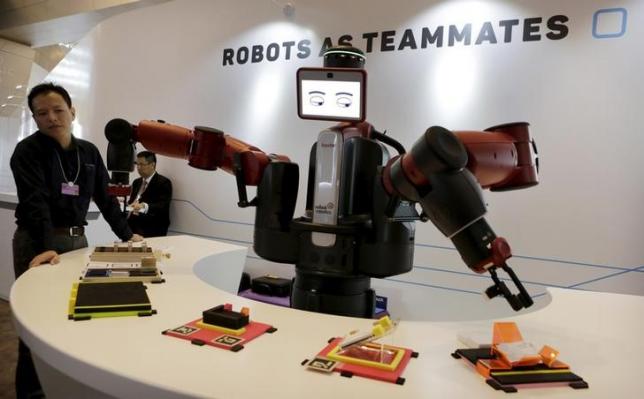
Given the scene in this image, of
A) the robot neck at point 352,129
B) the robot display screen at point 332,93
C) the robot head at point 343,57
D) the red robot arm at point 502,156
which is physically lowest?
the red robot arm at point 502,156

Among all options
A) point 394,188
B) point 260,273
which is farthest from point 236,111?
point 394,188

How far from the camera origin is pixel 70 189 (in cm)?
199

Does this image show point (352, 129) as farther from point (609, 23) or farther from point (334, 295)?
point (609, 23)

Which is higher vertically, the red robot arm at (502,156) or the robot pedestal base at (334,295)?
the red robot arm at (502,156)

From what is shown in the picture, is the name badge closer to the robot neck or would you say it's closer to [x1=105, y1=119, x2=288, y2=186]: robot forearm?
[x1=105, y1=119, x2=288, y2=186]: robot forearm

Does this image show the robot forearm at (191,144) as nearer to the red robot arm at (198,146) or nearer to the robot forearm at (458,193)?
the red robot arm at (198,146)

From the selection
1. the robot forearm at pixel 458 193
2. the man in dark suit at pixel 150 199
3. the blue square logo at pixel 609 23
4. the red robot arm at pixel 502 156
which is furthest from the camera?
the man in dark suit at pixel 150 199

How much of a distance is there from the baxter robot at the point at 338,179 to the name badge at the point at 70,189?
513 mm

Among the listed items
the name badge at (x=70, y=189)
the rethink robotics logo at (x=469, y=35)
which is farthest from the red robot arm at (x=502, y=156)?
the rethink robotics logo at (x=469, y=35)

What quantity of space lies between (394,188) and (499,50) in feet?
7.20

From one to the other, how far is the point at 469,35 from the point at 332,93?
6.60 ft

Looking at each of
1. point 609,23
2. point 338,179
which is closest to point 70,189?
point 338,179

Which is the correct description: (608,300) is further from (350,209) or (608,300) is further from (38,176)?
(38,176)

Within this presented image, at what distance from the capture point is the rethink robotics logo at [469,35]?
261 centimetres
